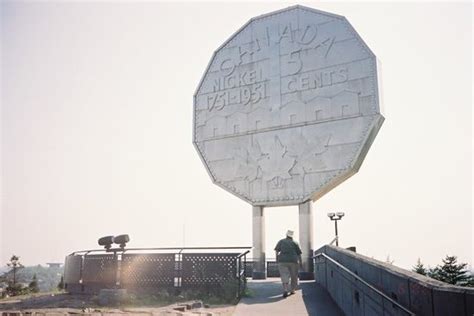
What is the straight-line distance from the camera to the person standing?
11.5 m

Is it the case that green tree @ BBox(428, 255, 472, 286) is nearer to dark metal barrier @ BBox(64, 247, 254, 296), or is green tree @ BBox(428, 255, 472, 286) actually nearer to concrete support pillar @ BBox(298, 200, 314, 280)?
concrete support pillar @ BBox(298, 200, 314, 280)

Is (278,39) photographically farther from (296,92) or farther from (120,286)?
(120,286)

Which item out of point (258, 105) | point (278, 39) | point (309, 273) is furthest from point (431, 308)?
point (278, 39)

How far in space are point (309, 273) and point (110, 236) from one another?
7.91 metres

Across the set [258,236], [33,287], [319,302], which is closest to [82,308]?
[319,302]

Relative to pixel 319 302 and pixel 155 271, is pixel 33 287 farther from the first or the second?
pixel 319 302

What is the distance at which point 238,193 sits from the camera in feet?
63.6

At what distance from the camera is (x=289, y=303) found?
10211 millimetres

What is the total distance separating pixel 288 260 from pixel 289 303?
1482 millimetres

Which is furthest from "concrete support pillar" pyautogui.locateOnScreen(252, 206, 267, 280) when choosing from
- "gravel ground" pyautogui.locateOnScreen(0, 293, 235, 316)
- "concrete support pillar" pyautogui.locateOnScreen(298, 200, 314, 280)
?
"gravel ground" pyautogui.locateOnScreen(0, 293, 235, 316)

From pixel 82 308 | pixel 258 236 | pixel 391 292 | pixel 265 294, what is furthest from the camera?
pixel 258 236

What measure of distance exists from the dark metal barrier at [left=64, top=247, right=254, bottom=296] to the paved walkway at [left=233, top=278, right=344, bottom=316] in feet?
2.40

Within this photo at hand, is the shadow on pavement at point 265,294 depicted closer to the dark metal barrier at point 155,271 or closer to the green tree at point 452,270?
the dark metal barrier at point 155,271

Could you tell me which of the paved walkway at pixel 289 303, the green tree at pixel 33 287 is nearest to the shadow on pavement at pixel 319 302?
the paved walkway at pixel 289 303
